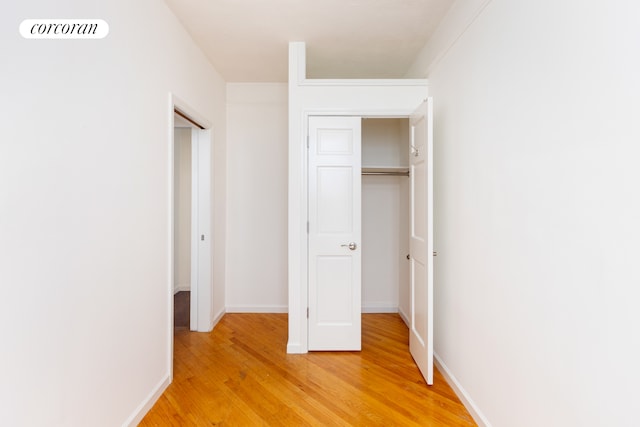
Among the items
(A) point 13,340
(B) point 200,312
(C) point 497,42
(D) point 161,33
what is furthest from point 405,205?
(A) point 13,340

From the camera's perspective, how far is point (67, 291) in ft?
4.54

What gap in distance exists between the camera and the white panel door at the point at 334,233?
2834mm

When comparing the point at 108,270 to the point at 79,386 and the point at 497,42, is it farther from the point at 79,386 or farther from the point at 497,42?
the point at 497,42

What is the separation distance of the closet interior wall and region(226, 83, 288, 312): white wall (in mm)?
982

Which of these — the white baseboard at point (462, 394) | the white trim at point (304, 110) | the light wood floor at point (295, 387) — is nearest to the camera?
the white baseboard at point (462, 394)

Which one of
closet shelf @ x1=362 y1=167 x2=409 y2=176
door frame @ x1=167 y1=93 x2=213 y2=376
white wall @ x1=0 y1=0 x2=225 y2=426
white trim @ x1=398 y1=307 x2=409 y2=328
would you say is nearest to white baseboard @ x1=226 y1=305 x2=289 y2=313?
door frame @ x1=167 y1=93 x2=213 y2=376

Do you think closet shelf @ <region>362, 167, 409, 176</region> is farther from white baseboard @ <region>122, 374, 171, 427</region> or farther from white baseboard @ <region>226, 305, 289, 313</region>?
white baseboard @ <region>122, 374, 171, 427</region>

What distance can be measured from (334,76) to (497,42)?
84.6 inches

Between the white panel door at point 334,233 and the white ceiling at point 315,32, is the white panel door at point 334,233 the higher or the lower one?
the lower one

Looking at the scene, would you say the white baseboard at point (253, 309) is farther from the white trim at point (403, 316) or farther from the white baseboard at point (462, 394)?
the white baseboard at point (462, 394)

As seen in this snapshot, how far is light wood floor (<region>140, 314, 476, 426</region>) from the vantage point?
193 cm

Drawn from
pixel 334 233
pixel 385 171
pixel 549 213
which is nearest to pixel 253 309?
pixel 334 233

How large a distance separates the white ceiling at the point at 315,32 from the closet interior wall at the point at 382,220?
711mm

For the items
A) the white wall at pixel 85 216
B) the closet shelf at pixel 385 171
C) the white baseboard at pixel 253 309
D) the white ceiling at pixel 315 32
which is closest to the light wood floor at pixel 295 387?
the white wall at pixel 85 216
